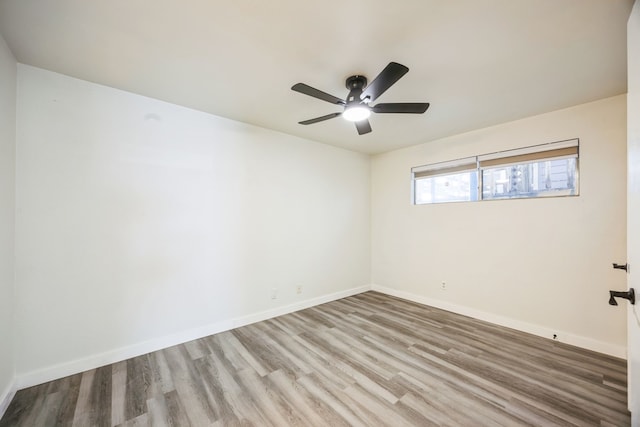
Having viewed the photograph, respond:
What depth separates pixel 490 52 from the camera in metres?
1.82

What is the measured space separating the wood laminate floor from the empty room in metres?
0.02

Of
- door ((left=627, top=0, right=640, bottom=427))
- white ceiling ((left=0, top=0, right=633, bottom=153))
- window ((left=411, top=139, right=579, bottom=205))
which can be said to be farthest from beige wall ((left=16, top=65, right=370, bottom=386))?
door ((left=627, top=0, right=640, bottom=427))

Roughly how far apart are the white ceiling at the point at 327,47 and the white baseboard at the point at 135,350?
95.5 inches

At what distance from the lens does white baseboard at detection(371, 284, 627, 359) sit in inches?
96.6

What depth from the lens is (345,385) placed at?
78.6 inches

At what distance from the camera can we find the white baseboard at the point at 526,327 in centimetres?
245

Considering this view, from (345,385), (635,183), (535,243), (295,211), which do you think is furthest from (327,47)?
(535,243)

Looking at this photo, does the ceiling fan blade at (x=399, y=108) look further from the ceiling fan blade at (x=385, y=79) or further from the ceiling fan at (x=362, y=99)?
the ceiling fan blade at (x=385, y=79)

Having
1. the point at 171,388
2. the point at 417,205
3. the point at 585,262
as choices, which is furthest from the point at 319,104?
the point at 585,262

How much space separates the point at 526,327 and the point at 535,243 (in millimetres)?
981

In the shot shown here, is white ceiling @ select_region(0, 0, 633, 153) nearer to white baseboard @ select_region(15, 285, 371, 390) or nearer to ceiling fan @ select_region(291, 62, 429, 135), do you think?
ceiling fan @ select_region(291, 62, 429, 135)

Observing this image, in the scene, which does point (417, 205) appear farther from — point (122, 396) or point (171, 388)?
point (122, 396)

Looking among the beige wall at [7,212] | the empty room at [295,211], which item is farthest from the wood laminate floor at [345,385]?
the beige wall at [7,212]

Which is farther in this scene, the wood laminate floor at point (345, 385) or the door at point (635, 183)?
the wood laminate floor at point (345, 385)
